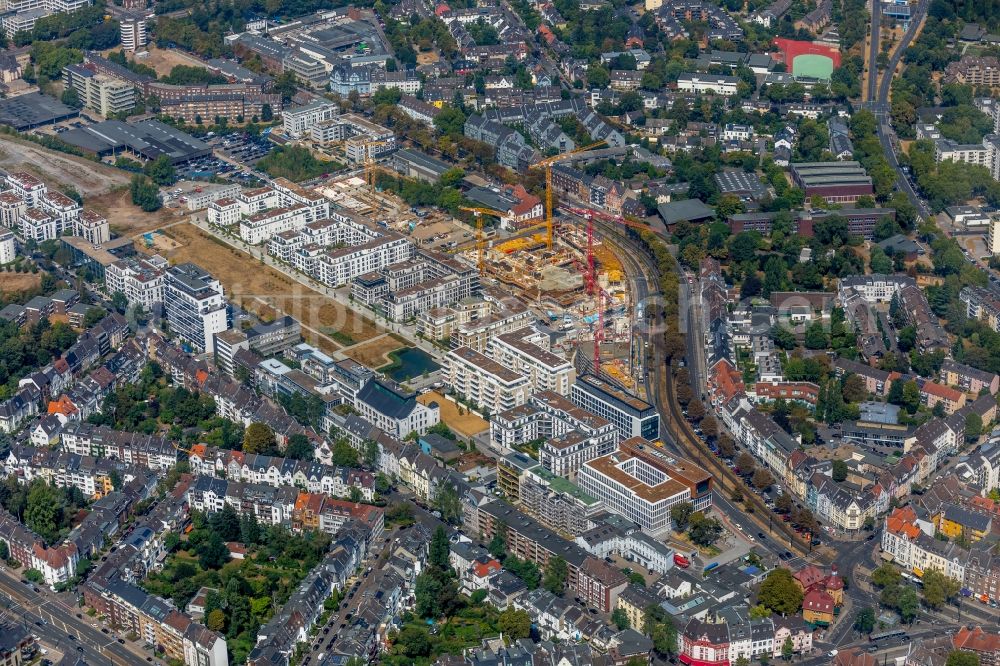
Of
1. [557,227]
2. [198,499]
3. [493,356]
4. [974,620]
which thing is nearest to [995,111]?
[557,227]

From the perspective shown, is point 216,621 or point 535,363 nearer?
point 216,621

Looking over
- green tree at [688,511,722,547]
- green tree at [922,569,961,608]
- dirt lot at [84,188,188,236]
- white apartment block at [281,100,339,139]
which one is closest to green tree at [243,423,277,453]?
green tree at [688,511,722,547]

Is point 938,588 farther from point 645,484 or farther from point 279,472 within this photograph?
point 279,472

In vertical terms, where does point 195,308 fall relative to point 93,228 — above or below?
above

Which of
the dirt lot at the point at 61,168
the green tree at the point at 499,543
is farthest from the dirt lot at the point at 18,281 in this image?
the green tree at the point at 499,543

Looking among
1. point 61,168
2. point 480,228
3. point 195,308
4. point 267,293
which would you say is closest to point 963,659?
point 195,308

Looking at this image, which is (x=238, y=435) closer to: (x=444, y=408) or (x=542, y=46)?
(x=444, y=408)

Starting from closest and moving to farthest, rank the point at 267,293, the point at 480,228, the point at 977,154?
1. the point at 267,293
2. the point at 480,228
3. the point at 977,154
